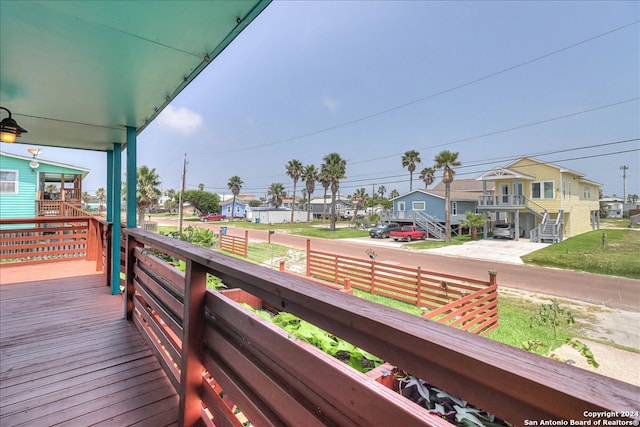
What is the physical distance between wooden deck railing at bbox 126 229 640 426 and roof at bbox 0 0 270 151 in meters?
1.22

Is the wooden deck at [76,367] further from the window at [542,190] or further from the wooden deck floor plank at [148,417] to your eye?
the window at [542,190]

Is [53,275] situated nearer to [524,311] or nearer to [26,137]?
[26,137]

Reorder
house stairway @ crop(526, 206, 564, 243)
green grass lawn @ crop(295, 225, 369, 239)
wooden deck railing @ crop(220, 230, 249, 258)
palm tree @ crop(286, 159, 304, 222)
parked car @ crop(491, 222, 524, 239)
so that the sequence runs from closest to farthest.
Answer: wooden deck railing @ crop(220, 230, 249, 258)
house stairway @ crop(526, 206, 564, 243)
parked car @ crop(491, 222, 524, 239)
green grass lawn @ crop(295, 225, 369, 239)
palm tree @ crop(286, 159, 304, 222)

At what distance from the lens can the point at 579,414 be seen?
1.07 ft

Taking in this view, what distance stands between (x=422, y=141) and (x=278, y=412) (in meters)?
30.1

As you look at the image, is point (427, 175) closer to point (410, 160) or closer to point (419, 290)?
point (410, 160)

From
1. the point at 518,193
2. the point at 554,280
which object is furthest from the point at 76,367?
the point at 518,193

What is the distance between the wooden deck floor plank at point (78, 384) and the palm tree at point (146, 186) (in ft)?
64.4

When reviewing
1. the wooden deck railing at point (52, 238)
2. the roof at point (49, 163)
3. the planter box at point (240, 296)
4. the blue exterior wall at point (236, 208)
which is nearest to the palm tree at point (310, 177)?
the blue exterior wall at point (236, 208)

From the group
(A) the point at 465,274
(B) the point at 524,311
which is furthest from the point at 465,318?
(A) the point at 465,274

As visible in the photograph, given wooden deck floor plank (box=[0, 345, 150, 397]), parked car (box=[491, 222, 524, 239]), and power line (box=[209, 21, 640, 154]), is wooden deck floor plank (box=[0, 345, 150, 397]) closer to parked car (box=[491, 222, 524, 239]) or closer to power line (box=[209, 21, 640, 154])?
power line (box=[209, 21, 640, 154])

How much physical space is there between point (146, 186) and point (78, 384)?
801 inches

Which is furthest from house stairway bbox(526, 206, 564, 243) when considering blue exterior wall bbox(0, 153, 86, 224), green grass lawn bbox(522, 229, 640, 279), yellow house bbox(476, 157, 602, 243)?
blue exterior wall bbox(0, 153, 86, 224)

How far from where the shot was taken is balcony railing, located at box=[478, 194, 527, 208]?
52.2ft
